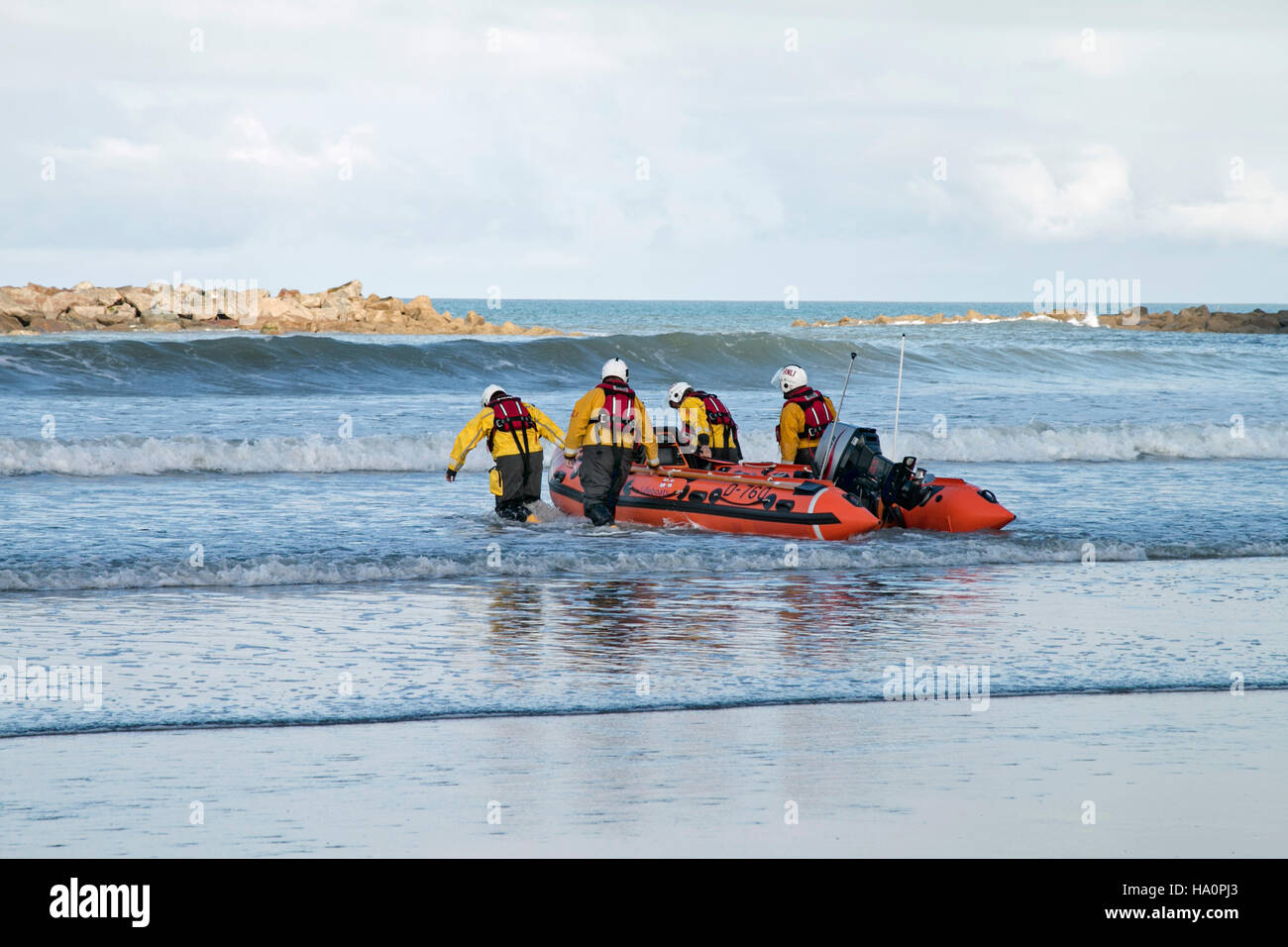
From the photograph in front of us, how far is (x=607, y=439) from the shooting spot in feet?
45.2

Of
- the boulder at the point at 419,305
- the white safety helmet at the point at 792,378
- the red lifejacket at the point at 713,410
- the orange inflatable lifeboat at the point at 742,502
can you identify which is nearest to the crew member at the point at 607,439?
the orange inflatable lifeboat at the point at 742,502

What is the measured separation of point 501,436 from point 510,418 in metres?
0.25

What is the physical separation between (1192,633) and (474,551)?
5.84 m

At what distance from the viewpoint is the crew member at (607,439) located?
13.6 m

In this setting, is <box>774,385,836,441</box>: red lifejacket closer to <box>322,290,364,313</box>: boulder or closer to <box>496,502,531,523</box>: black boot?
<box>496,502,531,523</box>: black boot

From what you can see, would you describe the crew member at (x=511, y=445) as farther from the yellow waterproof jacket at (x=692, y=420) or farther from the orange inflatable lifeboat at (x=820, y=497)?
the yellow waterproof jacket at (x=692, y=420)

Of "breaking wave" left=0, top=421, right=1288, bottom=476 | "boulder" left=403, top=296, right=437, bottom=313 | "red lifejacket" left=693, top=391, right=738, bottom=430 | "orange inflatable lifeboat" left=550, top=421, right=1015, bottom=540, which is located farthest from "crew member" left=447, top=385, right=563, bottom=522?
"boulder" left=403, top=296, right=437, bottom=313

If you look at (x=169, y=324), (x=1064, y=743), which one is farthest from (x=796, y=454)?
(x=169, y=324)

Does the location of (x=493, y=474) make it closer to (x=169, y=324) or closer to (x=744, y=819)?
(x=744, y=819)

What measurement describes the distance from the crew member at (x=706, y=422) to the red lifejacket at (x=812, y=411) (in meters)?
0.58

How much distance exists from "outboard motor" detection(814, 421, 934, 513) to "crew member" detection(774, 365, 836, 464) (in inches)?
24.3

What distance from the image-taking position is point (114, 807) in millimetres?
5105

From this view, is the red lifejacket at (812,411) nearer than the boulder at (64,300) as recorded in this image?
Yes

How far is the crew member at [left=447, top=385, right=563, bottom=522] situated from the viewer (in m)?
14.1
